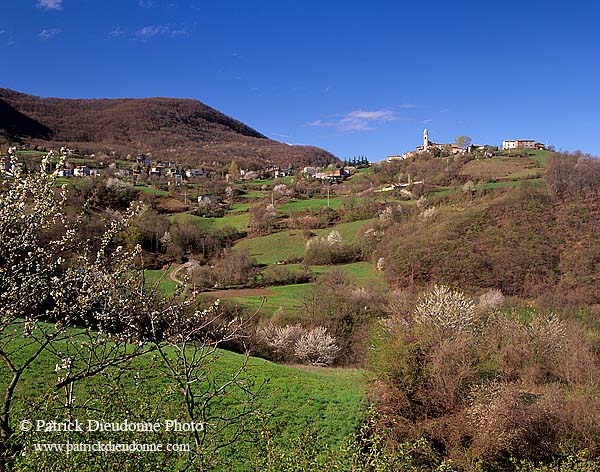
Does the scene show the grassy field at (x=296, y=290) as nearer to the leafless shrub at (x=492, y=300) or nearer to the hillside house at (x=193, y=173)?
the leafless shrub at (x=492, y=300)

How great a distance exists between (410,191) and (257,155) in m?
80.2

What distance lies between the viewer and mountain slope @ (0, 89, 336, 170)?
113531 millimetres

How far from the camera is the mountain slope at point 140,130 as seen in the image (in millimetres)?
113531

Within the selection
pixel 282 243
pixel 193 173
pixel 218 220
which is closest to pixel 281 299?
pixel 282 243

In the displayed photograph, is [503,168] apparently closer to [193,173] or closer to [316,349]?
[316,349]

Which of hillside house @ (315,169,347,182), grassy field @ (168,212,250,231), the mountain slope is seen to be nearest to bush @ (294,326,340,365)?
grassy field @ (168,212,250,231)

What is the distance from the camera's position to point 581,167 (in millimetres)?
56125

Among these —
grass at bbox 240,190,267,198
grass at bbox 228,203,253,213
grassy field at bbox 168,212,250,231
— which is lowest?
grassy field at bbox 168,212,250,231

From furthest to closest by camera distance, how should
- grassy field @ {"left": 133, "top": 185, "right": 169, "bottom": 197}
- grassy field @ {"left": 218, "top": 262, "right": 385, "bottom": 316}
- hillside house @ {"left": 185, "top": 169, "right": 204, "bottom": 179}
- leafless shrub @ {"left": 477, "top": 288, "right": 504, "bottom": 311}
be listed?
hillside house @ {"left": 185, "top": 169, "right": 204, "bottom": 179}
grassy field @ {"left": 133, "top": 185, "right": 169, "bottom": 197}
leafless shrub @ {"left": 477, "top": 288, "right": 504, "bottom": 311}
grassy field @ {"left": 218, "top": 262, "right": 385, "bottom": 316}

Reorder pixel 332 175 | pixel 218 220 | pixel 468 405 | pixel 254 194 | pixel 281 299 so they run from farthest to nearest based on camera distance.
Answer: pixel 332 175 → pixel 254 194 → pixel 218 220 → pixel 281 299 → pixel 468 405

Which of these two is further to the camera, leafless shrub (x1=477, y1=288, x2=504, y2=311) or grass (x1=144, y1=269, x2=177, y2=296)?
leafless shrub (x1=477, y1=288, x2=504, y2=311)

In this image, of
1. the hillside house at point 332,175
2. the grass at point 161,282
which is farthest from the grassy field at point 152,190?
the hillside house at point 332,175

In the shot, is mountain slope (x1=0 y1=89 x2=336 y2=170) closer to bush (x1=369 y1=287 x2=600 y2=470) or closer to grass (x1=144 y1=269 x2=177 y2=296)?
grass (x1=144 y1=269 x2=177 y2=296)

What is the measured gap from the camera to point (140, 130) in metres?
142
